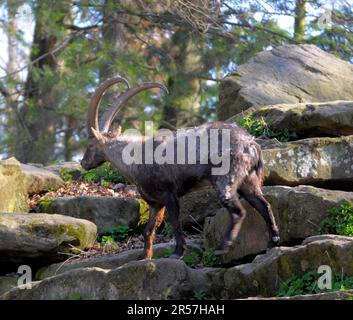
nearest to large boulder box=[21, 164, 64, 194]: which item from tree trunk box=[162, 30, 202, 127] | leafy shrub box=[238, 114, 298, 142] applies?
leafy shrub box=[238, 114, 298, 142]

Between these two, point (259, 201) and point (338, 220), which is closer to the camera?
point (338, 220)

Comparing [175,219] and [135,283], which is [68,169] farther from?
[135,283]

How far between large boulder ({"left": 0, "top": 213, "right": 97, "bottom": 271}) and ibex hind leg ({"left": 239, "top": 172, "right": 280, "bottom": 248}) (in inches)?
83.7

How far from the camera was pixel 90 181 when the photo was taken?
11742 millimetres

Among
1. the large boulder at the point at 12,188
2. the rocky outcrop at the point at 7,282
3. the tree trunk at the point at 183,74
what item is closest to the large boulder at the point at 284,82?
the large boulder at the point at 12,188

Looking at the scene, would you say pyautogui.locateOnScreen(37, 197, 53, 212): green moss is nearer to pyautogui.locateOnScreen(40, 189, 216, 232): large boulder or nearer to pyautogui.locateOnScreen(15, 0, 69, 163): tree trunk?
pyautogui.locateOnScreen(40, 189, 216, 232): large boulder

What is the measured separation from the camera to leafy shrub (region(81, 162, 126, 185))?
38.4 ft

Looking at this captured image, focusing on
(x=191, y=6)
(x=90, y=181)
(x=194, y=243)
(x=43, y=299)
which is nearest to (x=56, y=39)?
(x=191, y=6)

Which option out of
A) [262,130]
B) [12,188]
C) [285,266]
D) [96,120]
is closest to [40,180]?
[12,188]

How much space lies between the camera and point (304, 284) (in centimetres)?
692

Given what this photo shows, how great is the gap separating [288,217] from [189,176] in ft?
3.73

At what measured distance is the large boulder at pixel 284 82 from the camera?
11531 mm
